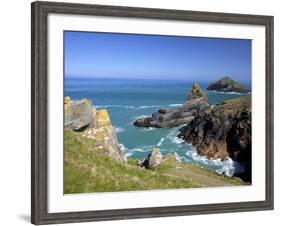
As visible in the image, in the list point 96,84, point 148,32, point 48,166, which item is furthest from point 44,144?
point 148,32

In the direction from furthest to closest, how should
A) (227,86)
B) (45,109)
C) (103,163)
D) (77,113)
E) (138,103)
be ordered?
(227,86)
(138,103)
(103,163)
(77,113)
(45,109)

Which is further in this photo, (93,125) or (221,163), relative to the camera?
(221,163)

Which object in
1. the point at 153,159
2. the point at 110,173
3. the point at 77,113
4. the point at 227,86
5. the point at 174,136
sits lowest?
the point at 110,173

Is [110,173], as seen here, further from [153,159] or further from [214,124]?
[214,124]

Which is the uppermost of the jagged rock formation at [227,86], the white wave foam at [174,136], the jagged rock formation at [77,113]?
the jagged rock formation at [227,86]

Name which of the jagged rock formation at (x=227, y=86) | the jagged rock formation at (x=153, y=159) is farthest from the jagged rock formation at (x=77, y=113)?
the jagged rock formation at (x=227, y=86)

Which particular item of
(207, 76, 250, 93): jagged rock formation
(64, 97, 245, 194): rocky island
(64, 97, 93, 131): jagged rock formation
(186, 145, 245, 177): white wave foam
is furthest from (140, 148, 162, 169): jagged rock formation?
(207, 76, 250, 93): jagged rock formation

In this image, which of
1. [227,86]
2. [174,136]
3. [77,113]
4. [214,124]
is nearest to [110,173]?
[77,113]

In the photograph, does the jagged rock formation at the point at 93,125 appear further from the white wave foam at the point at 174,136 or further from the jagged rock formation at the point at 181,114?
the white wave foam at the point at 174,136
